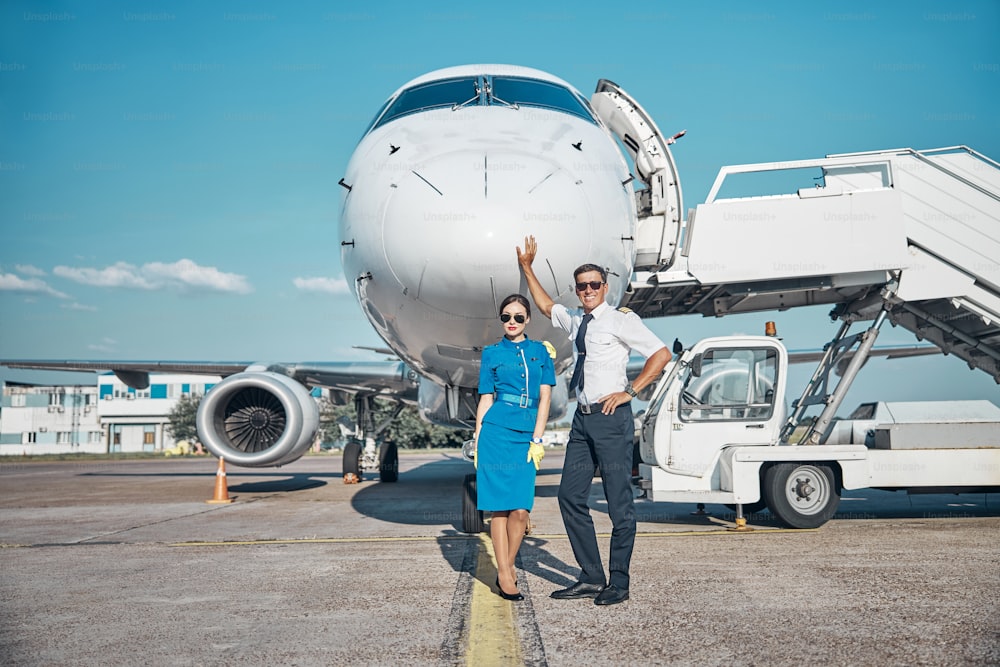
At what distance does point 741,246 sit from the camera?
8.02 m

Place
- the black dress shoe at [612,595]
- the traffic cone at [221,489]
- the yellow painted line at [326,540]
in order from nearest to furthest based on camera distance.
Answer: the black dress shoe at [612,595], the yellow painted line at [326,540], the traffic cone at [221,489]

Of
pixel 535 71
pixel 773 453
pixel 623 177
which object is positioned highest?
pixel 535 71

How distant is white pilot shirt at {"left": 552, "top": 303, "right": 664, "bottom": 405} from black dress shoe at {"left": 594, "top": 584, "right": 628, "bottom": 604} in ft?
3.16

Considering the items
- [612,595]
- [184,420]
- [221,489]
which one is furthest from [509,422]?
[184,420]

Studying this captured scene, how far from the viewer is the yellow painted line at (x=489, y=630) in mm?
2846

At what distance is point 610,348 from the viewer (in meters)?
4.17

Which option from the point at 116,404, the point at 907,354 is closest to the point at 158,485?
the point at 907,354

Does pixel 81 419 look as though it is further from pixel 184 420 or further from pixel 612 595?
pixel 612 595

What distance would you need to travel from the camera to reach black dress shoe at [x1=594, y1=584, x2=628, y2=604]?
12.1 ft

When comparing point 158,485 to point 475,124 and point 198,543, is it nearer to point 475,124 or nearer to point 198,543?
point 198,543

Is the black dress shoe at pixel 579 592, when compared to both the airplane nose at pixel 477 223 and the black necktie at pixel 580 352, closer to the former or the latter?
the black necktie at pixel 580 352

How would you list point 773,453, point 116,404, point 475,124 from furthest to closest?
point 116,404
point 773,453
point 475,124

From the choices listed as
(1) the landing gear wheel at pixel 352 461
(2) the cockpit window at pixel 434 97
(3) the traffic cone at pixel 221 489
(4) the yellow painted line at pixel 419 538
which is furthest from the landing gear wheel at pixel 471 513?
(1) the landing gear wheel at pixel 352 461

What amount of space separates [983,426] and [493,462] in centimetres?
549
